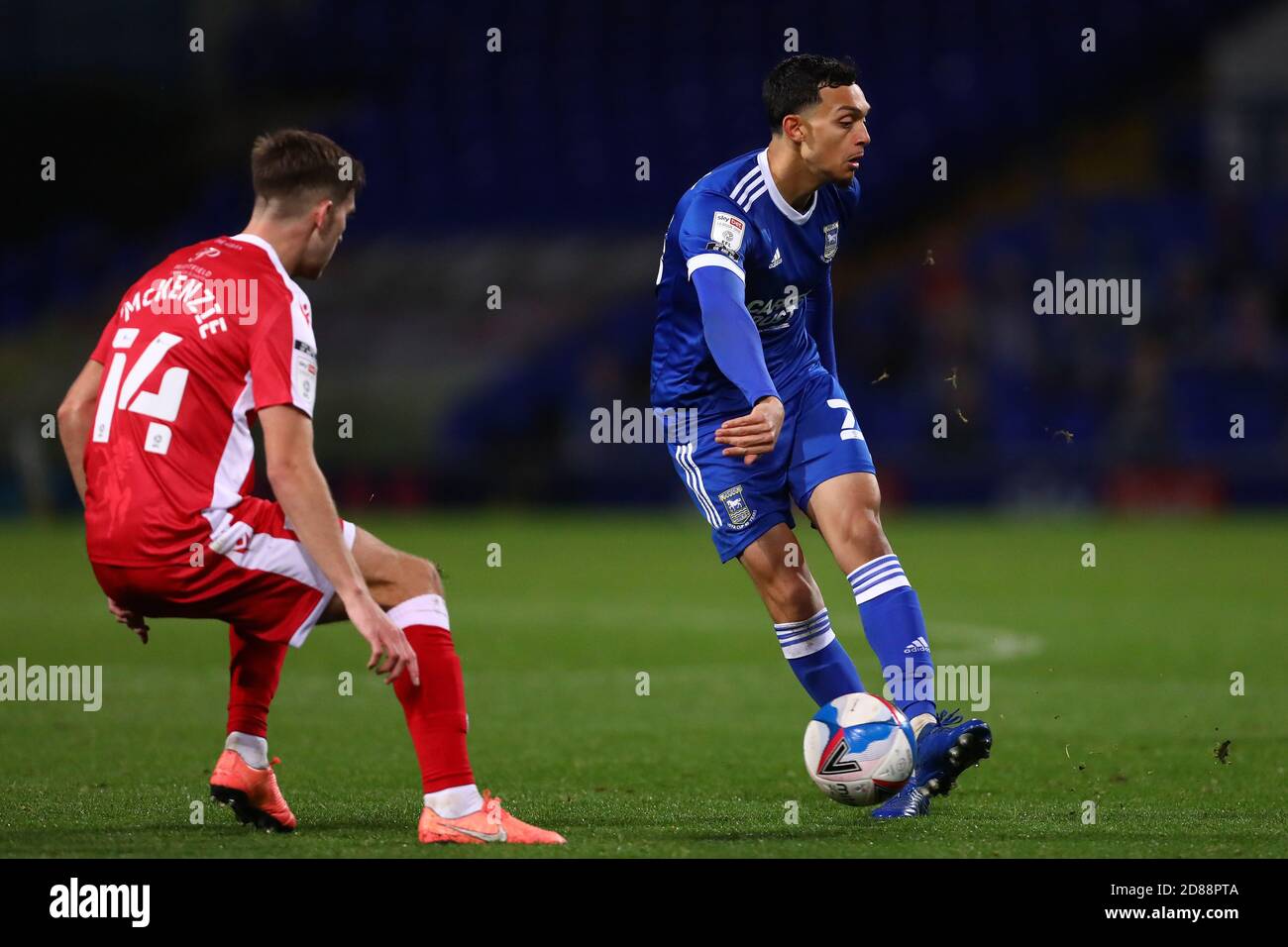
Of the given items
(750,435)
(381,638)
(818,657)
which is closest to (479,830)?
(381,638)

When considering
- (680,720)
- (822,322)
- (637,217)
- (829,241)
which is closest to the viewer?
(829,241)

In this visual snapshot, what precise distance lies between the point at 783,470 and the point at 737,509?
0.20 m

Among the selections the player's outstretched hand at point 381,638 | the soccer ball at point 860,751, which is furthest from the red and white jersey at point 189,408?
the soccer ball at point 860,751

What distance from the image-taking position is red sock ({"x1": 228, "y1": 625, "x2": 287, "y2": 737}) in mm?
5336

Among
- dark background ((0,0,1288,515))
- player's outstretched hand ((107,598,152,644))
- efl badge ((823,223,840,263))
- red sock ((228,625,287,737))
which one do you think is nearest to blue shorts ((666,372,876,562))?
efl badge ((823,223,840,263))

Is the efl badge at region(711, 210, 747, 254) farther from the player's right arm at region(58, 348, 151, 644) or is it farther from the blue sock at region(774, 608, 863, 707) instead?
the player's right arm at region(58, 348, 151, 644)

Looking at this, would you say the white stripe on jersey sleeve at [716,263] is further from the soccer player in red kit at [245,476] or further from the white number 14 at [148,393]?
the white number 14 at [148,393]

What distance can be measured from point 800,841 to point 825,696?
41.4 inches

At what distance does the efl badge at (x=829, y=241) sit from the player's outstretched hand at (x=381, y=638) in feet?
7.18

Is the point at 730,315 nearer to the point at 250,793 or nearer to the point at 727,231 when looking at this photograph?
the point at 727,231

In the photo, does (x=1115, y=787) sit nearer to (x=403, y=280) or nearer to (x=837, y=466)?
(x=837, y=466)

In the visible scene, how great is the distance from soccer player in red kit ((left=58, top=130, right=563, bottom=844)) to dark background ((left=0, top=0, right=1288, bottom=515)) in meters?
Answer: 15.0

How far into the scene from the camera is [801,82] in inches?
224

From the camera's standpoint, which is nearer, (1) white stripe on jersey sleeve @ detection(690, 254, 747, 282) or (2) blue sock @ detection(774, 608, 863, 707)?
(1) white stripe on jersey sleeve @ detection(690, 254, 747, 282)
